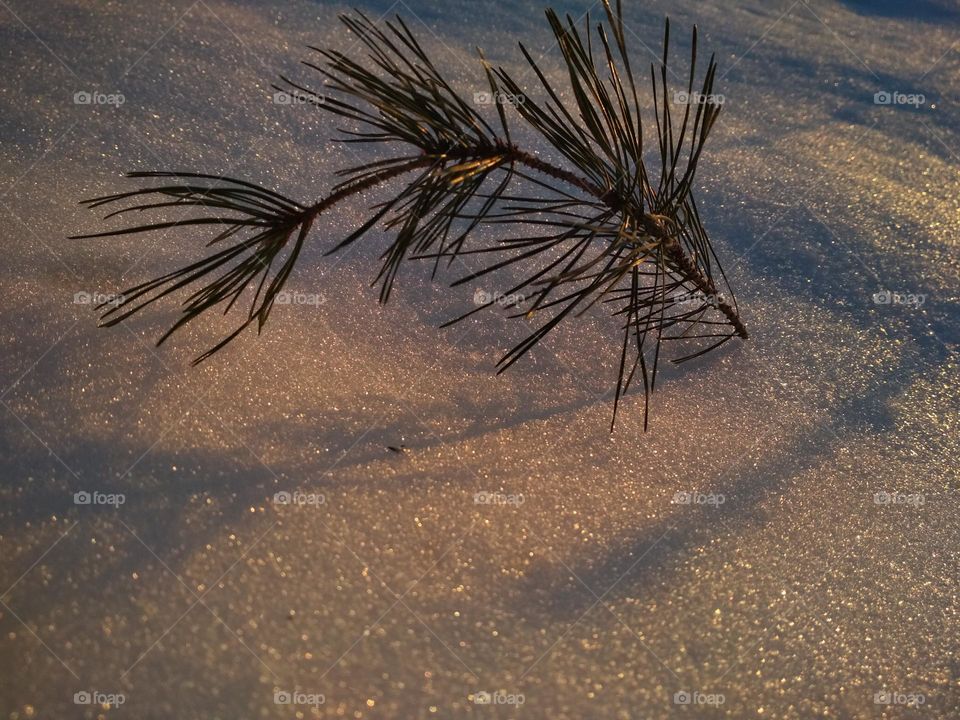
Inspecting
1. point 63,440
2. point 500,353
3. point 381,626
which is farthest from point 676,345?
point 63,440

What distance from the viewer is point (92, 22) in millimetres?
1508

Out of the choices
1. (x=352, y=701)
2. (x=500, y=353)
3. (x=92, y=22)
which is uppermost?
(x=92, y=22)

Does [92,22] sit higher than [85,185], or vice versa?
[92,22]

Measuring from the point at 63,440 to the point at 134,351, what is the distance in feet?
0.45

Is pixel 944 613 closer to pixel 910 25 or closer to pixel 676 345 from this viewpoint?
pixel 676 345
